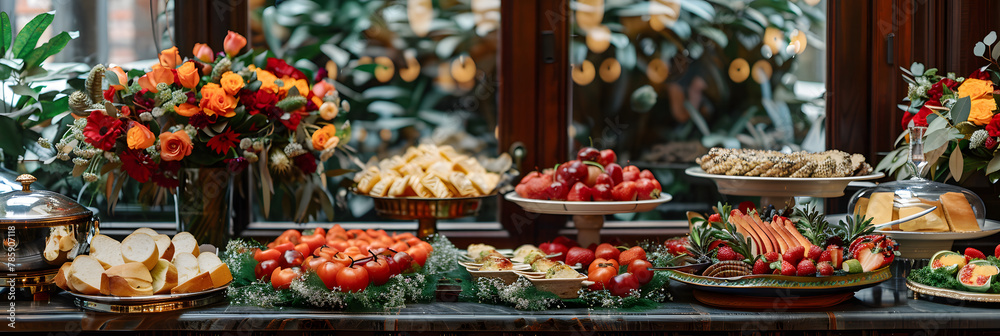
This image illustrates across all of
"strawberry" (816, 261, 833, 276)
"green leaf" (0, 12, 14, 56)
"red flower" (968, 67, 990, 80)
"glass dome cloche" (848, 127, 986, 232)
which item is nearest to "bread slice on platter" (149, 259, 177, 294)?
"green leaf" (0, 12, 14, 56)

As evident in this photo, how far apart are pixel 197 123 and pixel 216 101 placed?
0.09 m

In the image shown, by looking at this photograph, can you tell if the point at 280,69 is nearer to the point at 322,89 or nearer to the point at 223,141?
the point at 322,89

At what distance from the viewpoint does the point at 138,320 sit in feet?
5.10

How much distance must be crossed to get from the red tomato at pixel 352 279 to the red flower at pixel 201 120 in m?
0.61

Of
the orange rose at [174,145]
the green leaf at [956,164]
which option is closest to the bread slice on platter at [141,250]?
the orange rose at [174,145]

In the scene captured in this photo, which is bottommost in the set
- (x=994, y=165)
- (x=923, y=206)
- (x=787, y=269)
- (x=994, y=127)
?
(x=787, y=269)

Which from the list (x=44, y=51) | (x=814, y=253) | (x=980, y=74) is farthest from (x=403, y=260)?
(x=980, y=74)

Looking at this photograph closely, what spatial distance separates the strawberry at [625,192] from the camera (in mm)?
1978

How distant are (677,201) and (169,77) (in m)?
1.70

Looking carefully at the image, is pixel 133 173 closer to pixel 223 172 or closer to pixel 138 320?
pixel 223 172

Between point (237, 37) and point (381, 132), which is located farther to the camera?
point (381, 132)

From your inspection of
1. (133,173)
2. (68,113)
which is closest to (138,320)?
(133,173)

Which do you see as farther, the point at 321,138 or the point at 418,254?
the point at 321,138

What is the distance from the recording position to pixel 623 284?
1694 millimetres
